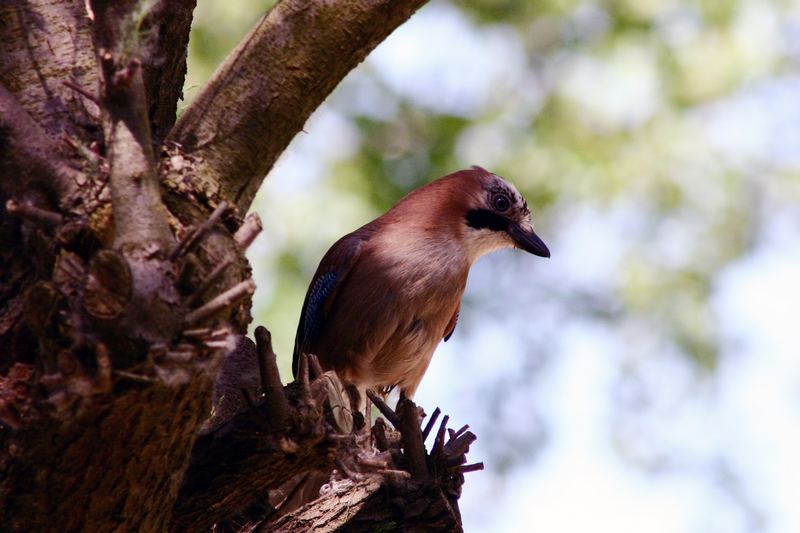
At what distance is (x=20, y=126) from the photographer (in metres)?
3.15

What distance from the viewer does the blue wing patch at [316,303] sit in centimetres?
597

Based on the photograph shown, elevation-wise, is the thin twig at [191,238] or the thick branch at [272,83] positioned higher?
the thick branch at [272,83]

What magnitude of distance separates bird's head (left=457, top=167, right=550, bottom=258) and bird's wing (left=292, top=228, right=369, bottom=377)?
2.35ft

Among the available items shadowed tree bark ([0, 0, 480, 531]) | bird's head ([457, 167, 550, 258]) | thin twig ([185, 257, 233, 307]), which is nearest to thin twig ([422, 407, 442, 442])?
shadowed tree bark ([0, 0, 480, 531])

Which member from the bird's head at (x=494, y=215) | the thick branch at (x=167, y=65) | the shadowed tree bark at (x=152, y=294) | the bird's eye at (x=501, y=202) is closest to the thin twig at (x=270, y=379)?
the shadowed tree bark at (x=152, y=294)

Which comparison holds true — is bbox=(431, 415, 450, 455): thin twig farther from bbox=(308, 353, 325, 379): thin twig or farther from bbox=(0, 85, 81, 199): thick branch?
bbox=(0, 85, 81, 199): thick branch

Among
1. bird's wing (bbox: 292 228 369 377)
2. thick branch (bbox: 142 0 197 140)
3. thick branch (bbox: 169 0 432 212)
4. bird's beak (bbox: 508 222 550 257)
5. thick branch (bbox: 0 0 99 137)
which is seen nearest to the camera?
thick branch (bbox: 0 0 99 137)

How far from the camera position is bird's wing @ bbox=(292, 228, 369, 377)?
592 centimetres

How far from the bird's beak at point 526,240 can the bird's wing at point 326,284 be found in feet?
3.17

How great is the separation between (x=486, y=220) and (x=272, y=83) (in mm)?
2814

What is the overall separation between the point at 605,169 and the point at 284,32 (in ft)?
23.3

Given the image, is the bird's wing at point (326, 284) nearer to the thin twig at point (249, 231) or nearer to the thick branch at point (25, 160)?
the thin twig at point (249, 231)

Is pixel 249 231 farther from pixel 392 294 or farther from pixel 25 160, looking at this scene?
pixel 392 294

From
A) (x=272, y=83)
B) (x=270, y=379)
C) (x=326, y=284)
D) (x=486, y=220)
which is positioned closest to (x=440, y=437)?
(x=270, y=379)
